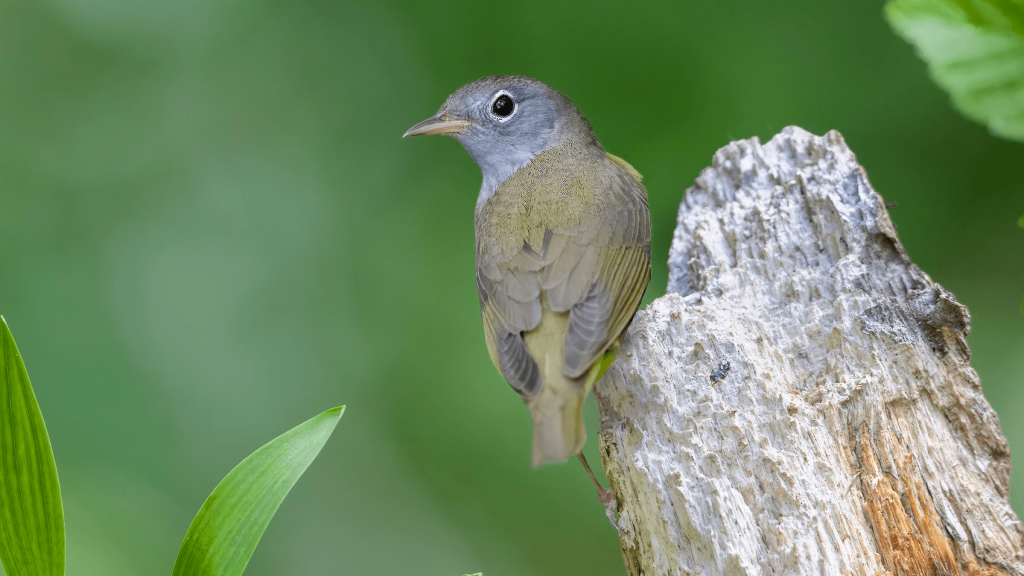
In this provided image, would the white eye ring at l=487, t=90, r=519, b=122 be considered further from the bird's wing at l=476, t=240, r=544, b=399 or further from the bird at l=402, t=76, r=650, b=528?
the bird's wing at l=476, t=240, r=544, b=399

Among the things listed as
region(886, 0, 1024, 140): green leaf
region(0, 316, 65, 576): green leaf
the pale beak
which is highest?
the pale beak

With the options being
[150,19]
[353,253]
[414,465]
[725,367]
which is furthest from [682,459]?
[150,19]

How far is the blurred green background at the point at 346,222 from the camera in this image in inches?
109

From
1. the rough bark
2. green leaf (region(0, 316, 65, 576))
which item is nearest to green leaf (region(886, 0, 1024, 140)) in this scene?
the rough bark

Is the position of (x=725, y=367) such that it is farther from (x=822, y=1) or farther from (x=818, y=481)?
(x=822, y=1)

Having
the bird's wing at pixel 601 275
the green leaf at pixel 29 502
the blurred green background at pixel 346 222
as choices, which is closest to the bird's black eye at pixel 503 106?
the bird's wing at pixel 601 275

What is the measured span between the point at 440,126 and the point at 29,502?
125 cm

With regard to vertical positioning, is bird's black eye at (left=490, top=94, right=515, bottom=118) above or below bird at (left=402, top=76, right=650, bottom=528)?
above

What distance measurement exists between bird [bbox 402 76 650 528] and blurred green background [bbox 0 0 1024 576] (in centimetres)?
79

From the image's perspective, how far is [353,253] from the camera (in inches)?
119

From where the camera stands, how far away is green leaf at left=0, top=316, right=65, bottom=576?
1.24 meters

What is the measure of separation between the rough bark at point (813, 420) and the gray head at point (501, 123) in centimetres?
57

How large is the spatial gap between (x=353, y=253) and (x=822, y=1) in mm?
2037

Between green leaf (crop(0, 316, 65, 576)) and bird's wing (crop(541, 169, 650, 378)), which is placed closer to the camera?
green leaf (crop(0, 316, 65, 576))
